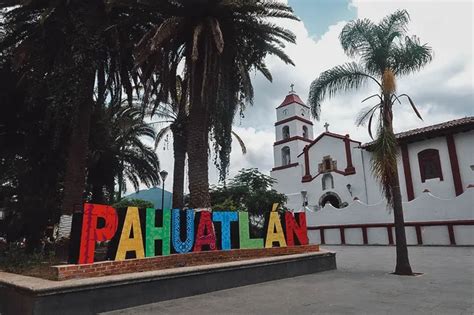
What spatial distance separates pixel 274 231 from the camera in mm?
12148

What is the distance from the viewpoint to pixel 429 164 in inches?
1089

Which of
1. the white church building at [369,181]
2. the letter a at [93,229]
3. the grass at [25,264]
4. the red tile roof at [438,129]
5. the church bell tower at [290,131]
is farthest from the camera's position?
the church bell tower at [290,131]

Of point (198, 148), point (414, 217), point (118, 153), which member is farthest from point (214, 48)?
point (414, 217)

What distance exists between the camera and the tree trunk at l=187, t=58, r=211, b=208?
451 inches

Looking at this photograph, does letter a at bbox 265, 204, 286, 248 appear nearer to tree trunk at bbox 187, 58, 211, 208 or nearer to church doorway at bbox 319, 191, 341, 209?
tree trunk at bbox 187, 58, 211, 208

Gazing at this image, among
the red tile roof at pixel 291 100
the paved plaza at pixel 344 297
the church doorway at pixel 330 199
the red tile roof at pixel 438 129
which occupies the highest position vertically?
the red tile roof at pixel 291 100

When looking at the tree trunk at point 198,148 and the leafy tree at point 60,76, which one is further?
the leafy tree at point 60,76

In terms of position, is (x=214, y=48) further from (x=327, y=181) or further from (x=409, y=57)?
(x=327, y=181)

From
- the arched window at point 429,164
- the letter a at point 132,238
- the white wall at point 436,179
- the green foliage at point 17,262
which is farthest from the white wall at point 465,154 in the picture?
the green foliage at point 17,262

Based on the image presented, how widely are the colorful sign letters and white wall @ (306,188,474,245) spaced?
9572 mm

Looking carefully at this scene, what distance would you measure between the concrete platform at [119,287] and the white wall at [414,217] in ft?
41.6

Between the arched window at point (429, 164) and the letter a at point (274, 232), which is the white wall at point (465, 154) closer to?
the arched window at point (429, 164)

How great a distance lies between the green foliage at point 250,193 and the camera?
78.1 feet

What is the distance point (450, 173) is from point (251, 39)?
21.3 metres
